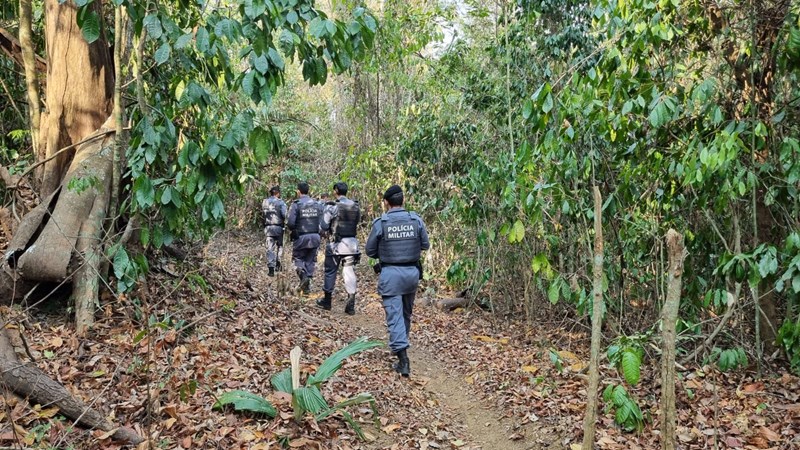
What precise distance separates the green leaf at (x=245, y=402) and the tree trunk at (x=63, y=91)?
317cm

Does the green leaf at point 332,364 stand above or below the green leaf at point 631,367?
below

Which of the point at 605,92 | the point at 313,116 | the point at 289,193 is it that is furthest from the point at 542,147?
the point at 313,116

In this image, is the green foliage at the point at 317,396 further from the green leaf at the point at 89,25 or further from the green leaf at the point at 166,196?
the green leaf at the point at 89,25

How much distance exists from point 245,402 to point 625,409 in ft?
10.2

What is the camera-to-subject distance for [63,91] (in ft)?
19.0

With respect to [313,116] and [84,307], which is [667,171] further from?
[313,116]

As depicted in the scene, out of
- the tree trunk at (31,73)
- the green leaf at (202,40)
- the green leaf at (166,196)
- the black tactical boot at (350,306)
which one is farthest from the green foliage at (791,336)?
the tree trunk at (31,73)

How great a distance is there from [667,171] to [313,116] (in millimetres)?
16426

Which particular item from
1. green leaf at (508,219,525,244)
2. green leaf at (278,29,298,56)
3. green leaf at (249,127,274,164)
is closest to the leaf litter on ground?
green leaf at (249,127,274,164)

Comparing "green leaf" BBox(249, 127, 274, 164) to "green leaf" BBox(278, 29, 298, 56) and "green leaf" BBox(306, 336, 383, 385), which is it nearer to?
"green leaf" BBox(278, 29, 298, 56)

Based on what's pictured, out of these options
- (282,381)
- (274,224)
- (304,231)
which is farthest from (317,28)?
(274,224)

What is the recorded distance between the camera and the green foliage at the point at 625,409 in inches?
172

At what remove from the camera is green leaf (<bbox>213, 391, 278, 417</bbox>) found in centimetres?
427

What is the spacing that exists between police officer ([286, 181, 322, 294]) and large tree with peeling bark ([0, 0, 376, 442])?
3610 mm
